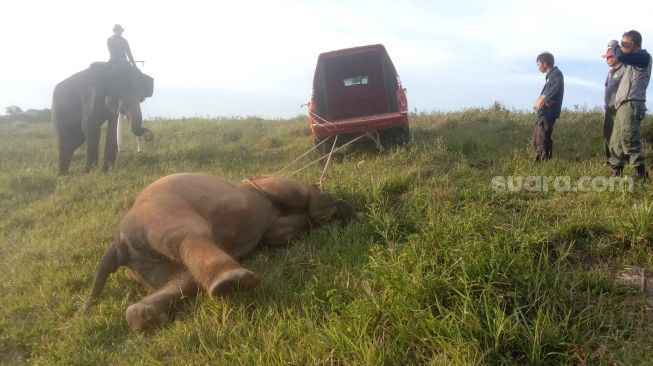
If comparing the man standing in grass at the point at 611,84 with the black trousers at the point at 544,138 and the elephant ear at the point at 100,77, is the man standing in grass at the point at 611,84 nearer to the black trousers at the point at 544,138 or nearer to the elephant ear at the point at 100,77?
the black trousers at the point at 544,138

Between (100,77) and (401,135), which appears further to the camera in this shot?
(100,77)

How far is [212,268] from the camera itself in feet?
9.47

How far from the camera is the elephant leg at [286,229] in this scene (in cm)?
399

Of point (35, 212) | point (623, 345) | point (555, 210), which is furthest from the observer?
point (35, 212)

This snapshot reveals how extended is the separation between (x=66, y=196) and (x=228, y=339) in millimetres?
5081

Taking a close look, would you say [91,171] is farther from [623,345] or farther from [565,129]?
[623,345]

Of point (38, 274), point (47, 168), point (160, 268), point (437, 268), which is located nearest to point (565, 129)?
point (437, 268)

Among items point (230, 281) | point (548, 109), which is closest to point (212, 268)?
point (230, 281)

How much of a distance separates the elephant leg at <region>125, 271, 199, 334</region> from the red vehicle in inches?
174

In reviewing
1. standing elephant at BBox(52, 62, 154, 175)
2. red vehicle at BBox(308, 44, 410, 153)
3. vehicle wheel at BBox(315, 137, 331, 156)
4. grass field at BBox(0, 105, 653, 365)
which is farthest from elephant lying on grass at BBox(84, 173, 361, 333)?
standing elephant at BBox(52, 62, 154, 175)

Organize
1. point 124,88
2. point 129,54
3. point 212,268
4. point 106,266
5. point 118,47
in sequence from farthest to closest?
point 129,54, point 118,47, point 124,88, point 106,266, point 212,268

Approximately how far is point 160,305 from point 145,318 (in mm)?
108

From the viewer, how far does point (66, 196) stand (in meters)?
6.80

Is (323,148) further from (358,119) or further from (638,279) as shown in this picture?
(638,279)
